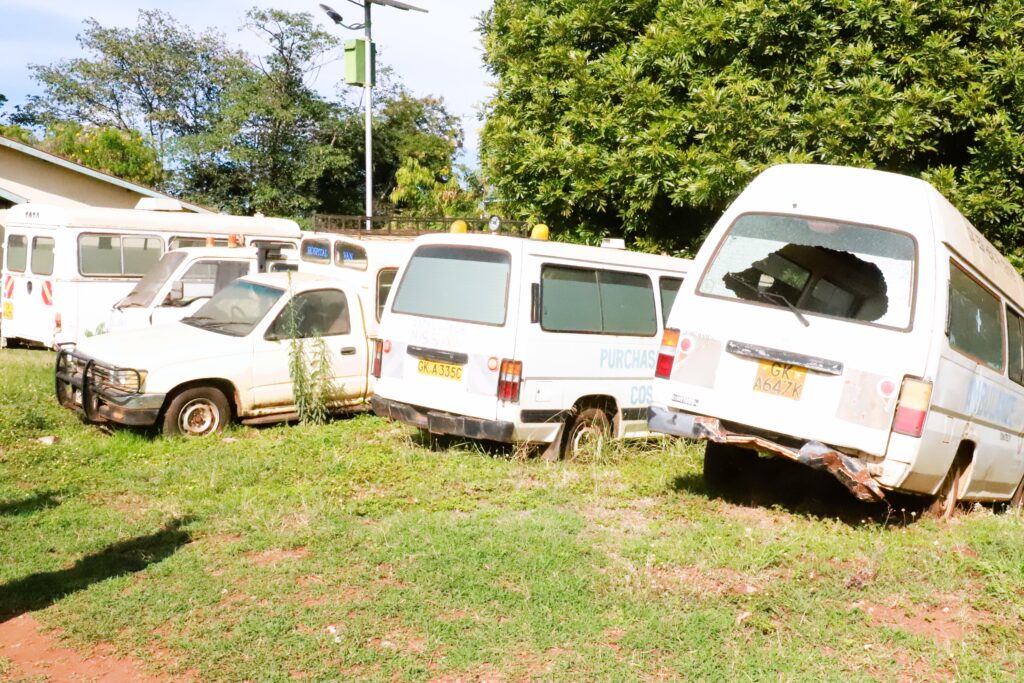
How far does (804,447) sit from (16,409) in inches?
293

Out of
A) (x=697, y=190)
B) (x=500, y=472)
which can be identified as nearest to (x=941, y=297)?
(x=500, y=472)

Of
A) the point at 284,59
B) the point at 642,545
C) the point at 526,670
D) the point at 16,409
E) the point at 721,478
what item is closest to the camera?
the point at 526,670

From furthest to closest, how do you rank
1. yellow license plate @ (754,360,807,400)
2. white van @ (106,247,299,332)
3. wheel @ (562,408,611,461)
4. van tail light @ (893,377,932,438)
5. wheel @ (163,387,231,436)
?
white van @ (106,247,299,332) → wheel @ (163,387,231,436) → wheel @ (562,408,611,461) → yellow license plate @ (754,360,807,400) → van tail light @ (893,377,932,438)

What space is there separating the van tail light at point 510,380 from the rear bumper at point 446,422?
0.73 feet

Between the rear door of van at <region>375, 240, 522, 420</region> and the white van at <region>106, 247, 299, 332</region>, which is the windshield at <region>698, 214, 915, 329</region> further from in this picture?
the white van at <region>106, 247, 299, 332</region>

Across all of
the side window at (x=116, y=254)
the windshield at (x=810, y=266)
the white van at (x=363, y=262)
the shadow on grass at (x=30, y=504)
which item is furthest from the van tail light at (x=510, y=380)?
the side window at (x=116, y=254)

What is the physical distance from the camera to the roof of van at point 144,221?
1492cm

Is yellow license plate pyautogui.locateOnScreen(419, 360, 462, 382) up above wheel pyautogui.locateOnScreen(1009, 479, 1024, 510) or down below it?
above

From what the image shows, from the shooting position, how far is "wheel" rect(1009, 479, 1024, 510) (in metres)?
8.94

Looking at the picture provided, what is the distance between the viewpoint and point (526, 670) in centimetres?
445

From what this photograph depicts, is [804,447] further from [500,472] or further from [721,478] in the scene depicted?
[500,472]

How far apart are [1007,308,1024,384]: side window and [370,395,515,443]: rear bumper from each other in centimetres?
399

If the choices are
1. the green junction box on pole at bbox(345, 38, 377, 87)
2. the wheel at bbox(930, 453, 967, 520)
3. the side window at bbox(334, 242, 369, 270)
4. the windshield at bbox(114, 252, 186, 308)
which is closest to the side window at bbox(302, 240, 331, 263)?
the side window at bbox(334, 242, 369, 270)

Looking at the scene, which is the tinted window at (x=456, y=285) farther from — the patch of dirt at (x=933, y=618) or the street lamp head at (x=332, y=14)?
the street lamp head at (x=332, y=14)
